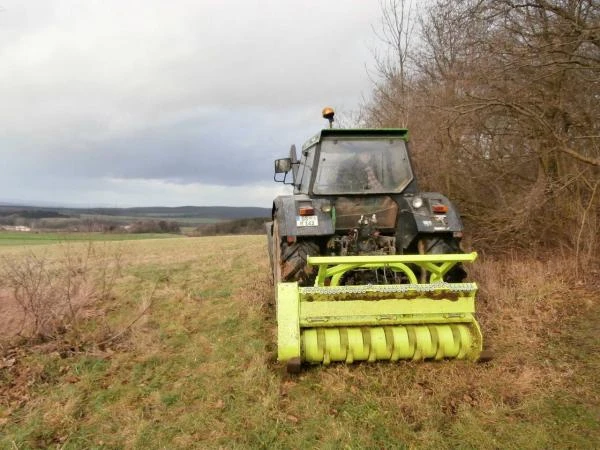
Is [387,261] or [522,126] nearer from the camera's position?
[387,261]

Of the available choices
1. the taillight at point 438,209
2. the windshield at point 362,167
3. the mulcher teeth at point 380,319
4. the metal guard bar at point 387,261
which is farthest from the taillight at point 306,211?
the taillight at point 438,209

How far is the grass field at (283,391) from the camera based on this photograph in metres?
2.86

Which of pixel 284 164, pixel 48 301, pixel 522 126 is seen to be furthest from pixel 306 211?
pixel 522 126

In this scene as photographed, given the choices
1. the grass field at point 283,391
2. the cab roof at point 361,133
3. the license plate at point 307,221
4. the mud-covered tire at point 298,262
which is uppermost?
the cab roof at point 361,133

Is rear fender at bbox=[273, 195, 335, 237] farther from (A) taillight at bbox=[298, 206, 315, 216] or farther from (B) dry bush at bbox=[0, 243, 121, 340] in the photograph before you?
(B) dry bush at bbox=[0, 243, 121, 340]

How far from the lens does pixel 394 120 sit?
1090 cm

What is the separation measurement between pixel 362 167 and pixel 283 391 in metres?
2.53

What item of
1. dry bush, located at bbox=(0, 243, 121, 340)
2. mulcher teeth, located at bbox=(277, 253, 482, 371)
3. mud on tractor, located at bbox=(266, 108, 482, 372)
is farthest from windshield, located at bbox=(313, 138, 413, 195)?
dry bush, located at bbox=(0, 243, 121, 340)

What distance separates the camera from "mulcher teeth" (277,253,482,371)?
11.9 feet

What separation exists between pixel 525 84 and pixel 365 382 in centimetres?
534

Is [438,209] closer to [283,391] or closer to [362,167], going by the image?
[362,167]

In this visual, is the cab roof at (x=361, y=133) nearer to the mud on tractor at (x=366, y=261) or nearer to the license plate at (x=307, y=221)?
the mud on tractor at (x=366, y=261)

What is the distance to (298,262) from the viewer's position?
4348 millimetres

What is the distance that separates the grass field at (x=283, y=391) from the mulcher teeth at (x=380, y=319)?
149 mm
